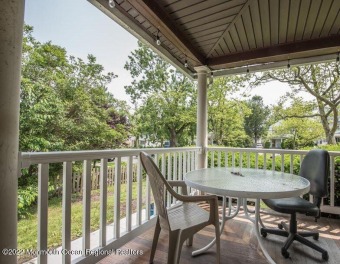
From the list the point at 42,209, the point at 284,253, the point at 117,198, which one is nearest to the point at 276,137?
the point at 284,253

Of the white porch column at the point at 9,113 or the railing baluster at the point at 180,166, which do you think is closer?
the white porch column at the point at 9,113

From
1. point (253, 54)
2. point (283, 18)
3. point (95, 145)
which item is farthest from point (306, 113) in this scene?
point (95, 145)

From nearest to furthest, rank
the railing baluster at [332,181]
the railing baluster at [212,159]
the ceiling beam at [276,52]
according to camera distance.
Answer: the ceiling beam at [276,52] → the railing baluster at [332,181] → the railing baluster at [212,159]

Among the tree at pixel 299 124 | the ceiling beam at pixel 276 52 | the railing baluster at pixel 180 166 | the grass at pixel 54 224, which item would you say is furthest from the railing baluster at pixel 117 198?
the tree at pixel 299 124

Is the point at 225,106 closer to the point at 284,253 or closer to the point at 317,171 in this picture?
the point at 317,171

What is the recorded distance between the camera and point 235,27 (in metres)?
2.62

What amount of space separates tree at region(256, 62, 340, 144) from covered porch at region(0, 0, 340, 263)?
487 cm

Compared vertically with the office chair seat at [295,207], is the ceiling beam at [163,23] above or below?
above

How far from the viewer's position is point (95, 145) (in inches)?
300

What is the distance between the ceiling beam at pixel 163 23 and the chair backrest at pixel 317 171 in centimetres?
207

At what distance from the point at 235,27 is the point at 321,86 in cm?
694

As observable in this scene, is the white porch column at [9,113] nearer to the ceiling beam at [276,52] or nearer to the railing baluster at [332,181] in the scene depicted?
the ceiling beam at [276,52]

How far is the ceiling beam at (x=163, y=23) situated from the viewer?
200 centimetres

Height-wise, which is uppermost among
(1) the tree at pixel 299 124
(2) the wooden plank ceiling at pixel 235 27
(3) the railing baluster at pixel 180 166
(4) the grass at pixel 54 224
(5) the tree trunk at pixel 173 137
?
(2) the wooden plank ceiling at pixel 235 27
